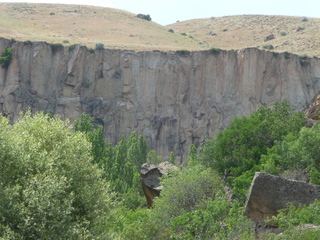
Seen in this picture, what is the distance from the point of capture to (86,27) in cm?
9662

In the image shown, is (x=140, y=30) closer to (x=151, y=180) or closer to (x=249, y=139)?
(x=151, y=180)

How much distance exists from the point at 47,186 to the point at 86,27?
80.5 m

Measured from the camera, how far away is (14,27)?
8806cm

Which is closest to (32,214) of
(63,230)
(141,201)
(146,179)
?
(63,230)

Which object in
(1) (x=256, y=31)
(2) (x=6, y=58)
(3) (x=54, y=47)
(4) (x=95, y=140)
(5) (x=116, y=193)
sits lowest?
(4) (x=95, y=140)

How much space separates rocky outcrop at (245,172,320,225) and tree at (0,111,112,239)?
5937 millimetres

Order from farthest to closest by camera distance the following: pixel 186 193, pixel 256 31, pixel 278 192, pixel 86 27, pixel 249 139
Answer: pixel 256 31
pixel 86 27
pixel 249 139
pixel 186 193
pixel 278 192

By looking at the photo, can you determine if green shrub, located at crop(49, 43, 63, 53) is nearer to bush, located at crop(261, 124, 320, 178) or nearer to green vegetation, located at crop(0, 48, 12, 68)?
green vegetation, located at crop(0, 48, 12, 68)

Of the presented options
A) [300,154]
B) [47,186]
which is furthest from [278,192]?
[47,186]

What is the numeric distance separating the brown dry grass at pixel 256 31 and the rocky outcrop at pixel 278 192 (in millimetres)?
57798

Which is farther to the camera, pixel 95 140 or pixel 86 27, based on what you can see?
pixel 86 27

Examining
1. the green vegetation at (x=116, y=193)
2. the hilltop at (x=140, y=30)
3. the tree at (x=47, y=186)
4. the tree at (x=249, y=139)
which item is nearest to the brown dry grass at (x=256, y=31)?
the hilltop at (x=140, y=30)

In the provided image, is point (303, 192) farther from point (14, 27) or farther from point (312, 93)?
point (14, 27)

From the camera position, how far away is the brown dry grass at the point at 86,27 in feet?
275
